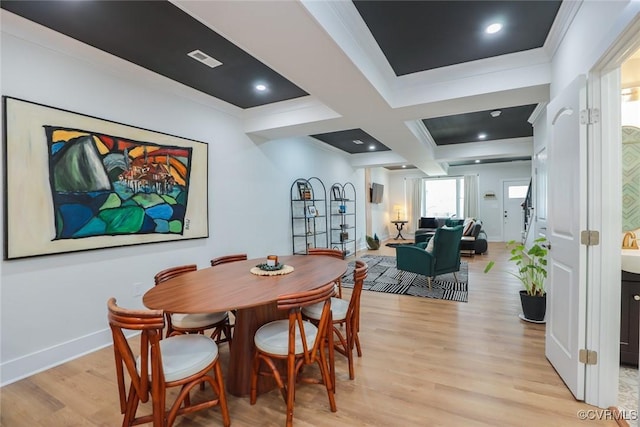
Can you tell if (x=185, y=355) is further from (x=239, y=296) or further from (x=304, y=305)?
(x=304, y=305)

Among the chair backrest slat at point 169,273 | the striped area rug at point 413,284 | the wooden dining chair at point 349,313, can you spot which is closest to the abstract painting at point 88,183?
the chair backrest slat at point 169,273

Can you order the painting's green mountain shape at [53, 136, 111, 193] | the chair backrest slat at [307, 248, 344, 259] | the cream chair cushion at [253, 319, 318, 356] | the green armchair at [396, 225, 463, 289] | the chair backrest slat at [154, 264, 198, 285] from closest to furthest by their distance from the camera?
1. the cream chair cushion at [253, 319, 318, 356]
2. the chair backrest slat at [154, 264, 198, 285]
3. the painting's green mountain shape at [53, 136, 111, 193]
4. the chair backrest slat at [307, 248, 344, 259]
5. the green armchair at [396, 225, 463, 289]

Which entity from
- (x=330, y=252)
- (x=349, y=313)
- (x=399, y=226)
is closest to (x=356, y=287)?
(x=349, y=313)

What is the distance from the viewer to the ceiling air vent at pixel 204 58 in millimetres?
2600

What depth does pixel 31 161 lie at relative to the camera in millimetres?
2186

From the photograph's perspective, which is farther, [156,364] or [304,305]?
[304,305]

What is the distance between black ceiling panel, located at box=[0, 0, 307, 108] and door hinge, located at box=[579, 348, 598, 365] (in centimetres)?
338

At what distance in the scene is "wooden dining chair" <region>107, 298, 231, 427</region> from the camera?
51.6 inches

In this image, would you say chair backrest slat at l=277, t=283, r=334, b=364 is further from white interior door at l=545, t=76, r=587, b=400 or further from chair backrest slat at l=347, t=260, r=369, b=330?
white interior door at l=545, t=76, r=587, b=400

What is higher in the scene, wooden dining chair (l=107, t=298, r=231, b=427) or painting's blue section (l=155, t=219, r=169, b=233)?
painting's blue section (l=155, t=219, r=169, b=233)

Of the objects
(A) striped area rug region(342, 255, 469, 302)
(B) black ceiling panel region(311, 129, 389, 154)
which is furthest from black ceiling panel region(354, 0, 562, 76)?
(A) striped area rug region(342, 255, 469, 302)

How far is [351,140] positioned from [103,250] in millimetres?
4649

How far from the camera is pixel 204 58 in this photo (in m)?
2.68

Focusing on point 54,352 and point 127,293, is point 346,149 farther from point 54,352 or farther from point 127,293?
point 54,352
